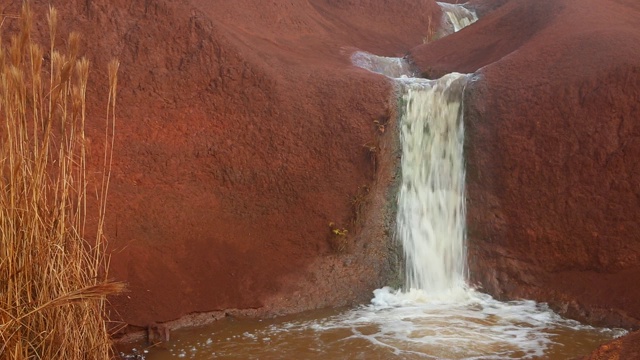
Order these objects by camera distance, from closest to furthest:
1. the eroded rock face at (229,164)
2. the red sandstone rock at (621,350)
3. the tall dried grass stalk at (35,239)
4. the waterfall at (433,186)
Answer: the red sandstone rock at (621,350) → the tall dried grass stalk at (35,239) → the eroded rock face at (229,164) → the waterfall at (433,186)

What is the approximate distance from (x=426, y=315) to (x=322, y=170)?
213 centimetres

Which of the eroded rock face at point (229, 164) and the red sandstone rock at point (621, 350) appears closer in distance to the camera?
the red sandstone rock at point (621, 350)

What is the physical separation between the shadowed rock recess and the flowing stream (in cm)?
19

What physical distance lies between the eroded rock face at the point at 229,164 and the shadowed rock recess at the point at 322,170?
2 centimetres

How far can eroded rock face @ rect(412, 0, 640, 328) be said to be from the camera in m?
6.73

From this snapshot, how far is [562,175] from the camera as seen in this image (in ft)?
23.4

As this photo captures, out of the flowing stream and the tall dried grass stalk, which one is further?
the flowing stream

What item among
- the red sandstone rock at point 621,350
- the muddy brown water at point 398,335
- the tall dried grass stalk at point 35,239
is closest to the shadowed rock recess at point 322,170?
the muddy brown water at point 398,335

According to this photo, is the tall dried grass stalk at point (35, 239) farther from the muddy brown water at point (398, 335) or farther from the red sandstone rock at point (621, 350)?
the red sandstone rock at point (621, 350)

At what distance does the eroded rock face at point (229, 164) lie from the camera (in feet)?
22.4

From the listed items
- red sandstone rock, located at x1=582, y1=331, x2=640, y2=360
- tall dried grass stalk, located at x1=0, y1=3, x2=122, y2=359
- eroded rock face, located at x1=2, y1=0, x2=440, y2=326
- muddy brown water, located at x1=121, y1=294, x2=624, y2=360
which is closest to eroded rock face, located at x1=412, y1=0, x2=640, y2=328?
muddy brown water, located at x1=121, y1=294, x2=624, y2=360

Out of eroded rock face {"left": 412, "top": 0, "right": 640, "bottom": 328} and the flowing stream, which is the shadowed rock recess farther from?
the flowing stream

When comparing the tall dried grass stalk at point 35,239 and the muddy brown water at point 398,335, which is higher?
the tall dried grass stalk at point 35,239

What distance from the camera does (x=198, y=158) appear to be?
752 centimetres
